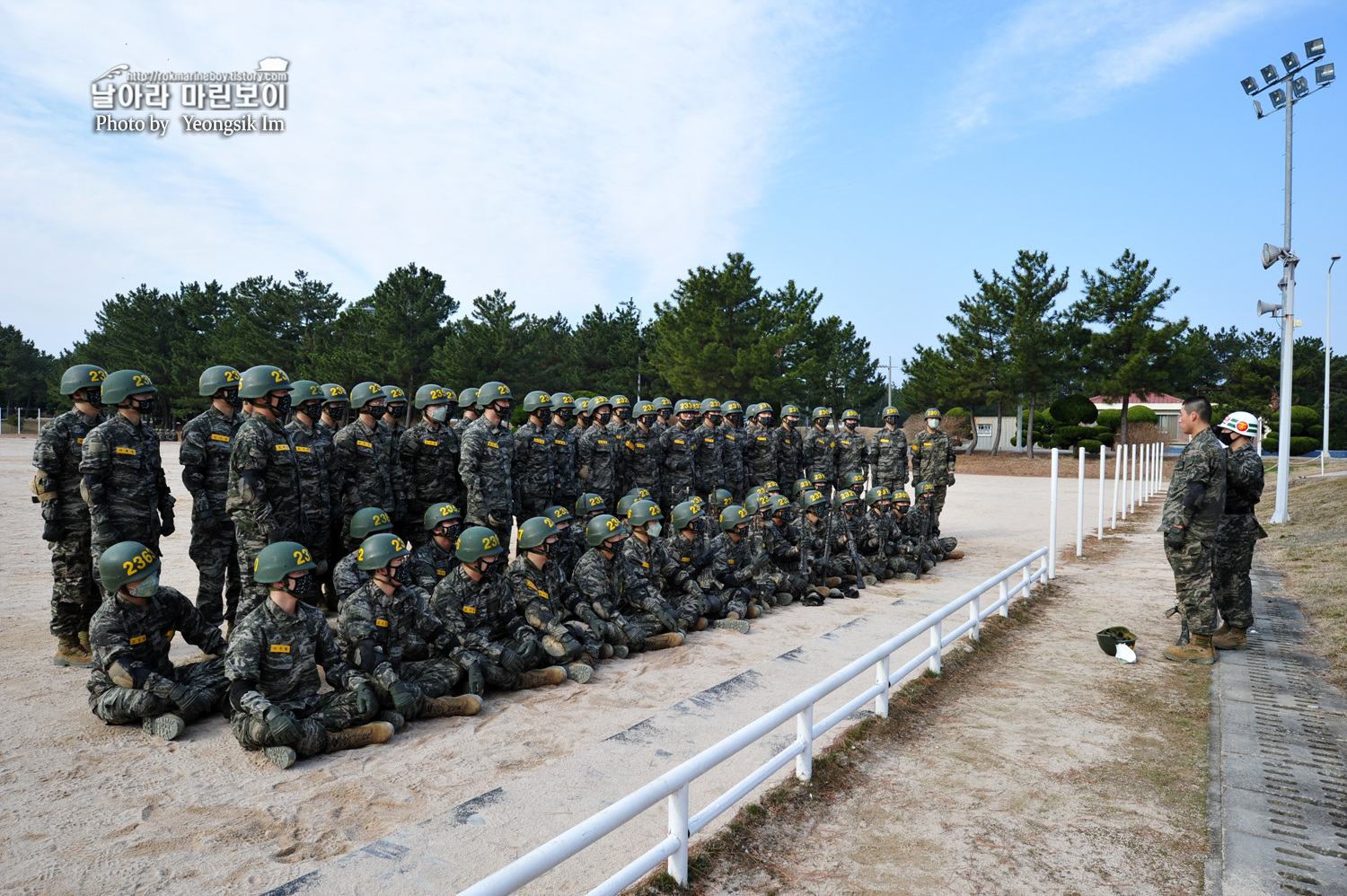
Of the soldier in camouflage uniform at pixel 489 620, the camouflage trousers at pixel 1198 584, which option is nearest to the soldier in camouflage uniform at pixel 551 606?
the soldier in camouflage uniform at pixel 489 620

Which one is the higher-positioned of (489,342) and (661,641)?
(489,342)

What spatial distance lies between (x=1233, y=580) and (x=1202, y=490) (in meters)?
1.20

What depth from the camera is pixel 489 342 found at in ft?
138

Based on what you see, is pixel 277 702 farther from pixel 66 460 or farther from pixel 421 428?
pixel 421 428

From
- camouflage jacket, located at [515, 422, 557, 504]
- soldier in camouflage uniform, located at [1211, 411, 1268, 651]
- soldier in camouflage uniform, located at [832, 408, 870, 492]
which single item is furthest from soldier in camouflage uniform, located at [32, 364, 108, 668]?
soldier in camouflage uniform, located at [832, 408, 870, 492]

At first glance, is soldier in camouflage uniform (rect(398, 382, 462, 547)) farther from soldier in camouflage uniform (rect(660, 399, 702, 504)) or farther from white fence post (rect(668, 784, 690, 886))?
white fence post (rect(668, 784, 690, 886))

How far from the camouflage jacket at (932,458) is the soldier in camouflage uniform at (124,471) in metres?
12.0

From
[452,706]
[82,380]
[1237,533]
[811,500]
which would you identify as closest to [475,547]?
[452,706]

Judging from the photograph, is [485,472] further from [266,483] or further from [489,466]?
[266,483]

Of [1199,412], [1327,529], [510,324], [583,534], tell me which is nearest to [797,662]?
[583,534]

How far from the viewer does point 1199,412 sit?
769 centimetres

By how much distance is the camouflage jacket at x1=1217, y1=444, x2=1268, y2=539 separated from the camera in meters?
7.66

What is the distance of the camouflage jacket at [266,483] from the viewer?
6543 mm

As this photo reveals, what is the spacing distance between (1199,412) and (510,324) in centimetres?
3984
